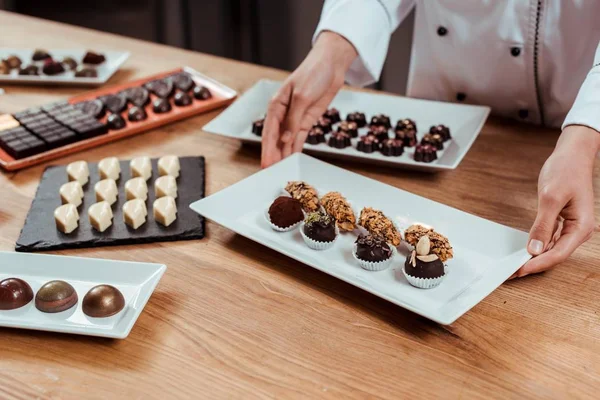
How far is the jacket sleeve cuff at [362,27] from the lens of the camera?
1.86m

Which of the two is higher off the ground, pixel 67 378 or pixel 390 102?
pixel 390 102

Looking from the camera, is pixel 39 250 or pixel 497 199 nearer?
pixel 39 250

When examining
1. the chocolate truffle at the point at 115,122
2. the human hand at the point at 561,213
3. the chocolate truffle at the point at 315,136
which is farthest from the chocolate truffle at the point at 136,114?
the human hand at the point at 561,213

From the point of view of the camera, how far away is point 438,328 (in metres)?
1.17

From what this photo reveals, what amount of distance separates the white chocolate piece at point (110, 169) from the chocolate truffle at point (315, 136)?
52 cm

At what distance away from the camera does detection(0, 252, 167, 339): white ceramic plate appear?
1139 millimetres

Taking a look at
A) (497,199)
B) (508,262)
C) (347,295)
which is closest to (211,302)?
(347,295)

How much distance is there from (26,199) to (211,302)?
0.66m

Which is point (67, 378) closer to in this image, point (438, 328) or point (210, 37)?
point (438, 328)

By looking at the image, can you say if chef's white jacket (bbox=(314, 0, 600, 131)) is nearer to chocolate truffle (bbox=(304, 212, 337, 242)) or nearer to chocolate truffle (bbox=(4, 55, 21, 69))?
chocolate truffle (bbox=(304, 212, 337, 242))

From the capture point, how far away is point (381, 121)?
6.14 feet

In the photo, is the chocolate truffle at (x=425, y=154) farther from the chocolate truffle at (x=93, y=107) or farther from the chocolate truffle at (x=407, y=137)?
the chocolate truffle at (x=93, y=107)

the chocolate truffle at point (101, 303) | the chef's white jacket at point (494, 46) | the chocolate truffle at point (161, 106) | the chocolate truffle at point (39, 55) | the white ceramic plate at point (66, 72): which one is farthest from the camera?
the chocolate truffle at point (39, 55)

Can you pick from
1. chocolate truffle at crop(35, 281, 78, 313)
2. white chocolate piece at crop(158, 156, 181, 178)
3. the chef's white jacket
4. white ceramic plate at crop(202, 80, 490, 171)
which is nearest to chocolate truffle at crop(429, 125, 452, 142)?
white ceramic plate at crop(202, 80, 490, 171)
